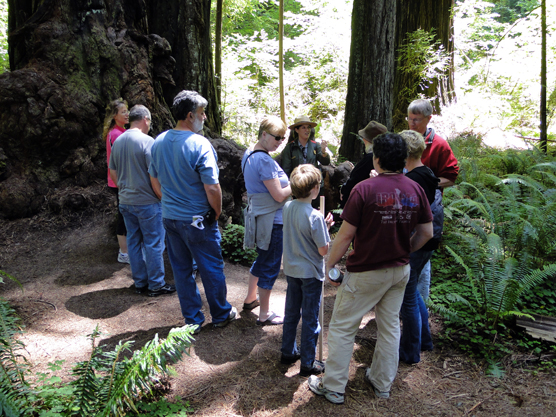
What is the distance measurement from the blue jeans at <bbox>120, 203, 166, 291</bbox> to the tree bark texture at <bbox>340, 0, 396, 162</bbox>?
487cm

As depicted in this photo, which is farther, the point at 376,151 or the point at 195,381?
the point at 195,381

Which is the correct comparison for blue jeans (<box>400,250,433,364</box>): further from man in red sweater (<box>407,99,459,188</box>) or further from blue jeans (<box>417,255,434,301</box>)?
man in red sweater (<box>407,99,459,188</box>)

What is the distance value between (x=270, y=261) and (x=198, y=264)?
71cm

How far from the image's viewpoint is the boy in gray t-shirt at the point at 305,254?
300cm

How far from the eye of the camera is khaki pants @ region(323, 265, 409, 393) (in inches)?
109

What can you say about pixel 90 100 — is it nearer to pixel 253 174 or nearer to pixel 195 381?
pixel 253 174

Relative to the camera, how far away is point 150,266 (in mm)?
4559

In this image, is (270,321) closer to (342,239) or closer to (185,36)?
(342,239)

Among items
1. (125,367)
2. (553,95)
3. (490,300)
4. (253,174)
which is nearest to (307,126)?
(253,174)

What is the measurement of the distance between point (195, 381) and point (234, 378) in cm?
32

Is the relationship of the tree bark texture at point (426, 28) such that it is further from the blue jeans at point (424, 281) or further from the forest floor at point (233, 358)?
the forest floor at point (233, 358)

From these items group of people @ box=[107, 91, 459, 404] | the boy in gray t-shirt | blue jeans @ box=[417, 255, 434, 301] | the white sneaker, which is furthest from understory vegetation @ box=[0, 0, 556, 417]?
the white sneaker

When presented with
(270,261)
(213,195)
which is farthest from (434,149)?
(213,195)

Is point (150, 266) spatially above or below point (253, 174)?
below
